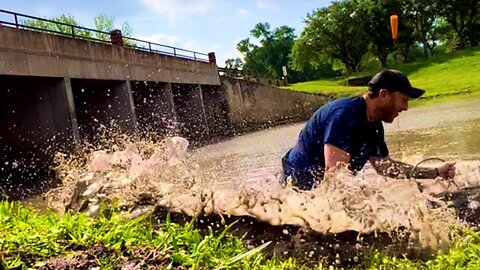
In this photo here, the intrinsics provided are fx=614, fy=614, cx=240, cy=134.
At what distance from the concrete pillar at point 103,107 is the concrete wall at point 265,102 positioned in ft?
44.3

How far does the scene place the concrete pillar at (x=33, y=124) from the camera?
63.2 feet

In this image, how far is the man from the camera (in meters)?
4.04

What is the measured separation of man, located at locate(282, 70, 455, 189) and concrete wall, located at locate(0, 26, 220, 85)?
1399cm

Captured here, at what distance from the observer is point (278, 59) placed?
321 feet

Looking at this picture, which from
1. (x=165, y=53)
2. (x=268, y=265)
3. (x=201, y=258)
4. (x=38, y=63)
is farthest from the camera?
(x=165, y=53)

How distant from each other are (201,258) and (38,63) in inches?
649

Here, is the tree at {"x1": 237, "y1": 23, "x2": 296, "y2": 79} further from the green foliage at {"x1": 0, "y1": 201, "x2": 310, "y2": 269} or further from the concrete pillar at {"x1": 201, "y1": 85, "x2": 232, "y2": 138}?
the green foliage at {"x1": 0, "y1": 201, "x2": 310, "y2": 269}

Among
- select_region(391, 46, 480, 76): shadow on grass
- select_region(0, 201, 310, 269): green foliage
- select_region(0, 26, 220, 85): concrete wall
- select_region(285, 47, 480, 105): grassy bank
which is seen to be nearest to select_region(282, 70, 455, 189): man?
select_region(0, 201, 310, 269): green foliage

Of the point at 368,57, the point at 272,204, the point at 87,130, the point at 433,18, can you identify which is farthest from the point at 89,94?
the point at 368,57

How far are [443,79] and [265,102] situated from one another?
13977 mm

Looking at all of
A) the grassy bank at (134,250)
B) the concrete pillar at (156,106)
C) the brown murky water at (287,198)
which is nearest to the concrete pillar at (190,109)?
the concrete pillar at (156,106)

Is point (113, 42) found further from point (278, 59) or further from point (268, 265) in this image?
point (278, 59)

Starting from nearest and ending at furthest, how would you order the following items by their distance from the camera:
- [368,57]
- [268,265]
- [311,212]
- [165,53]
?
1. [268,265]
2. [311,212]
3. [165,53]
4. [368,57]

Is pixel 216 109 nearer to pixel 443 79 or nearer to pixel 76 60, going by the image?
pixel 76 60
